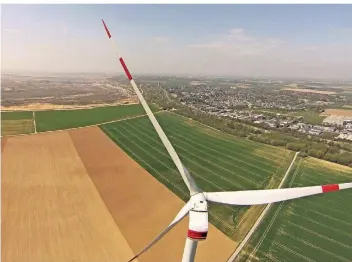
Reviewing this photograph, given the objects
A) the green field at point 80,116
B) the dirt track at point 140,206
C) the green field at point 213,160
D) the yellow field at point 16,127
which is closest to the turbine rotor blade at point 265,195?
the dirt track at point 140,206

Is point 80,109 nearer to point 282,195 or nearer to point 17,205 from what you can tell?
point 17,205

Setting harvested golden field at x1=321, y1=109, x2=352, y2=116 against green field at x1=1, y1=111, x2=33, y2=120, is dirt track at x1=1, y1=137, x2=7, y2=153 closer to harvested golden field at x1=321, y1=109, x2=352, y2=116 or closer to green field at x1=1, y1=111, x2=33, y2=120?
green field at x1=1, y1=111, x2=33, y2=120

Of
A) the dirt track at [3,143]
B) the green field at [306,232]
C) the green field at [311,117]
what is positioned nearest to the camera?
the green field at [306,232]

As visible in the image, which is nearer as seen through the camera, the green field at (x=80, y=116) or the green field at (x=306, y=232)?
the green field at (x=306, y=232)

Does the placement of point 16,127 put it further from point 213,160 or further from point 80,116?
point 213,160

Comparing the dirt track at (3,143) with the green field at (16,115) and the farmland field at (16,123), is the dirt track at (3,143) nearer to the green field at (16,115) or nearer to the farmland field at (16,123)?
the farmland field at (16,123)
